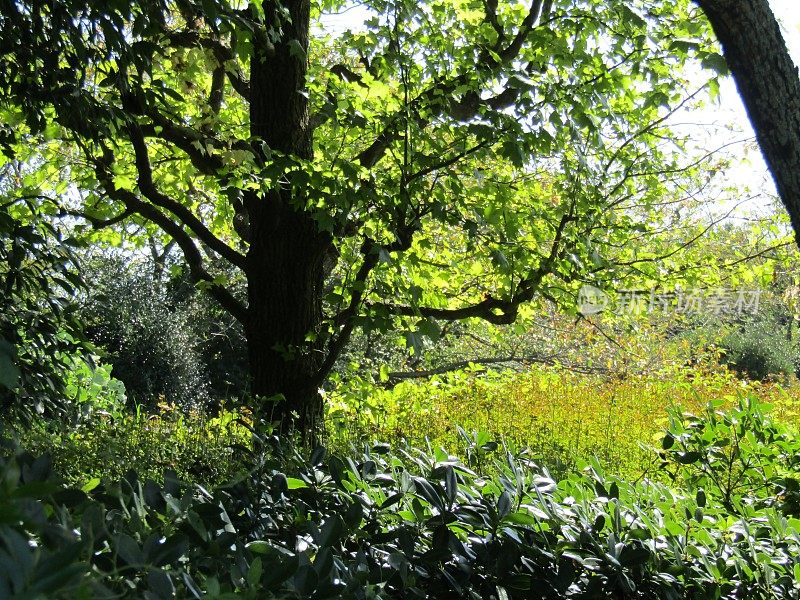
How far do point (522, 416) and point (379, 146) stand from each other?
240cm

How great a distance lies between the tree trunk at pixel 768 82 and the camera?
2422 mm

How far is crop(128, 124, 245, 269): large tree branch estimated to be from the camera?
17.9 ft

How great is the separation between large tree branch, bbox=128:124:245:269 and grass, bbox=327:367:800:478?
4.45 feet

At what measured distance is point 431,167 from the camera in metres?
4.84

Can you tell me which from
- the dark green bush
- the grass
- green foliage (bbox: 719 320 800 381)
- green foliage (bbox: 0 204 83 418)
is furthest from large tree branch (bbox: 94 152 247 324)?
green foliage (bbox: 719 320 800 381)

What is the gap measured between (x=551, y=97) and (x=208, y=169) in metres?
2.54

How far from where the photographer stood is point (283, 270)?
5879mm

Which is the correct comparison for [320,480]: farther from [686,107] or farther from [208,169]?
[686,107]

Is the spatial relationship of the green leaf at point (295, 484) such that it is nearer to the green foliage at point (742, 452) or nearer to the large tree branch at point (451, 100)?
the green foliage at point (742, 452)

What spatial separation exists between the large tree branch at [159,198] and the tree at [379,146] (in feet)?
0.05

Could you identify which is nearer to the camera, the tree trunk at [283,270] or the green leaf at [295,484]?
the green leaf at [295,484]

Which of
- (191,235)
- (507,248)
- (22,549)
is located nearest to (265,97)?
(191,235)

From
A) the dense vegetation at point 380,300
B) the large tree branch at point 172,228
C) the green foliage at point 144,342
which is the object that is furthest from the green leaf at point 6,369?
the green foliage at point 144,342

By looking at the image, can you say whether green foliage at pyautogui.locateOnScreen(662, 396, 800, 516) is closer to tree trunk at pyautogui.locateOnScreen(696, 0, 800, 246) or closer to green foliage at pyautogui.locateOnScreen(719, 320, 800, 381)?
tree trunk at pyautogui.locateOnScreen(696, 0, 800, 246)
